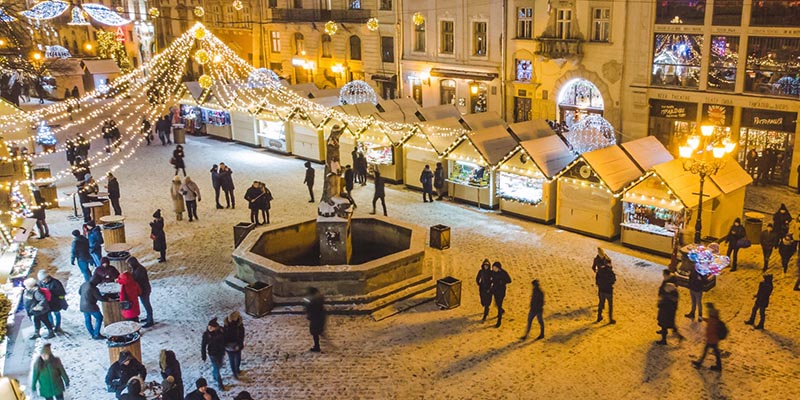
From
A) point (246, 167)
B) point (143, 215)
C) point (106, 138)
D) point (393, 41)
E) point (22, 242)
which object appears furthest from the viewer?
point (393, 41)

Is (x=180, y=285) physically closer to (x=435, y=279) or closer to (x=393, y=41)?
(x=435, y=279)

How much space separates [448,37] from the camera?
36156mm

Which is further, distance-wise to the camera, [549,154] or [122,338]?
[549,154]

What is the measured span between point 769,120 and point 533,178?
33.9ft

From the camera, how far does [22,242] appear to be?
18.7 m

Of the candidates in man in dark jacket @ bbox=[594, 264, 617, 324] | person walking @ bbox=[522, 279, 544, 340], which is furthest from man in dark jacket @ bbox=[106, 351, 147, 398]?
man in dark jacket @ bbox=[594, 264, 617, 324]

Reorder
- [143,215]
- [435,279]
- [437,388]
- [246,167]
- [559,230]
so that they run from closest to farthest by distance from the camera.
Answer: [437,388]
[435,279]
[559,230]
[143,215]
[246,167]

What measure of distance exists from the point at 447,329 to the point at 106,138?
924 inches

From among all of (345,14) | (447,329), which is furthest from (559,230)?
(345,14)

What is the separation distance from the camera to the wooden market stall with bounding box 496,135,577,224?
69.2ft

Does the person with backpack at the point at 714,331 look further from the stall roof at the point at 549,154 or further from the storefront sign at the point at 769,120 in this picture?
the storefront sign at the point at 769,120

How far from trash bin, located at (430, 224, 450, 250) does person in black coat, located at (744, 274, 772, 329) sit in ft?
24.0

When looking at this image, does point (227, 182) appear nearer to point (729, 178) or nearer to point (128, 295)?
point (128, 295)

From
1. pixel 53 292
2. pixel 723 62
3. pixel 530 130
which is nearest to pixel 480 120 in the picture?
pixel 530 130
